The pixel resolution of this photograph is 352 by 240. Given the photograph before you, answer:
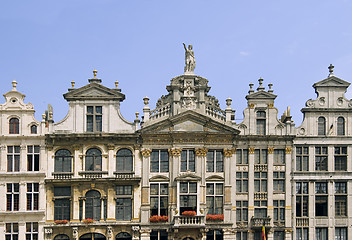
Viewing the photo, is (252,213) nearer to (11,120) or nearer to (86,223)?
(86,223)

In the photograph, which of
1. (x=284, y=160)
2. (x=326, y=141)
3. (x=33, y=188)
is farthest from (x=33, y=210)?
(x=326, y=141)

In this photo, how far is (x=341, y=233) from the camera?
51.1 meters

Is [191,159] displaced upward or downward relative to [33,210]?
upward

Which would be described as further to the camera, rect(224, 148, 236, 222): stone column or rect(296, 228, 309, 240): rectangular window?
rect(296, 228, 309, 240): rectangular window

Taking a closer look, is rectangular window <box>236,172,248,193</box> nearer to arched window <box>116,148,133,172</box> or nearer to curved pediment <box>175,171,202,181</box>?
curved pediment <box>175,171,202,181</box>

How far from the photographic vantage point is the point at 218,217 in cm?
5028

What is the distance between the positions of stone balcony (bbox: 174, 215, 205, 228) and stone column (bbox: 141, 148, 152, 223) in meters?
2.51

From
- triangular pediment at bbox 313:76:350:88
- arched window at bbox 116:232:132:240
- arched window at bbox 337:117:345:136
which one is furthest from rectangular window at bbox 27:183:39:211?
arched window at bbox 337:117:345:136

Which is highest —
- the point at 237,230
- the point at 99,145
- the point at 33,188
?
the point at 99,145

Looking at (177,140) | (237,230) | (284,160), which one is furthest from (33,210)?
(284,160)

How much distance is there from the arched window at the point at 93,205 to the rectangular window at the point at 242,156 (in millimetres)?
10987

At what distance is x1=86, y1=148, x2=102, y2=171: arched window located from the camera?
167ft

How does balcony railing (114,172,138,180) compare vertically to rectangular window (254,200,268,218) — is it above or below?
above

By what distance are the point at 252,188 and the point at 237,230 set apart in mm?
3366
